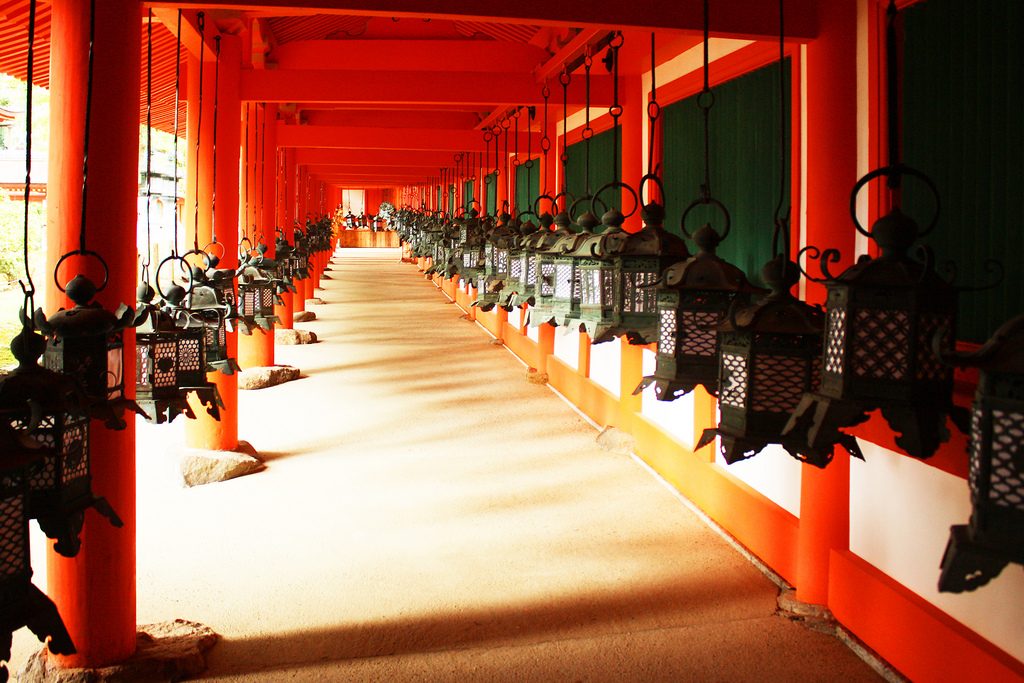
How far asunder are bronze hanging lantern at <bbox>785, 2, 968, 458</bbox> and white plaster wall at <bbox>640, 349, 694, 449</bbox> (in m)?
3.21

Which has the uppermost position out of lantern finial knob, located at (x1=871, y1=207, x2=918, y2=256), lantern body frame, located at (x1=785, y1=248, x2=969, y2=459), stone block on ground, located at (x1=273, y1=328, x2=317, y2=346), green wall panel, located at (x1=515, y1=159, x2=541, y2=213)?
green wall panel, located at (x1=515, y1=159, x2=541, y2=213)

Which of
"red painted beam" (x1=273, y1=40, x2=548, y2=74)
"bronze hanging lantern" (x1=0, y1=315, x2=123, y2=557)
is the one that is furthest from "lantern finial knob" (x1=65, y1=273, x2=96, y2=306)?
"red painted beam" (x1=273, y1=40, x2=548, y2=74)

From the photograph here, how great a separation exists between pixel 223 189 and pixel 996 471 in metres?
5.29

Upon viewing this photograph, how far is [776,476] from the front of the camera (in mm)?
4367

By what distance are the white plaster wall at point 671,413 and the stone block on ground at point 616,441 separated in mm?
240

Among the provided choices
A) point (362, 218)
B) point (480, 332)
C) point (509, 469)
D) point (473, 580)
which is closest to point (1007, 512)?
point (473, 580)

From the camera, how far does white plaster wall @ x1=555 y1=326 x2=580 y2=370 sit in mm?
8236

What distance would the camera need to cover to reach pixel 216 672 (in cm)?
329

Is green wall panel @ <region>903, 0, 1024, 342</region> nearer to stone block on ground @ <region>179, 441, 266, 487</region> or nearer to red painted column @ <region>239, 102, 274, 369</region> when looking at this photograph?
stone block on ground @ <region>179, 441, 266, 487</region>

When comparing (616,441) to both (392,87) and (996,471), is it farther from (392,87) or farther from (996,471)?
(996,471)

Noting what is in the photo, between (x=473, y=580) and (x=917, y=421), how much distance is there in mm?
2796

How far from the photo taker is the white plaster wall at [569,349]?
8.24m

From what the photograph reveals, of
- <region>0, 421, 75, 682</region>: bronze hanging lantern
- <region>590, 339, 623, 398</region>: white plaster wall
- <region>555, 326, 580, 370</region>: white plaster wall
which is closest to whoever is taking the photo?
<region>0, 421, 75, 682</region>: bronze hanging lantern

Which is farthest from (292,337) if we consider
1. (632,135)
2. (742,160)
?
(742,160)
